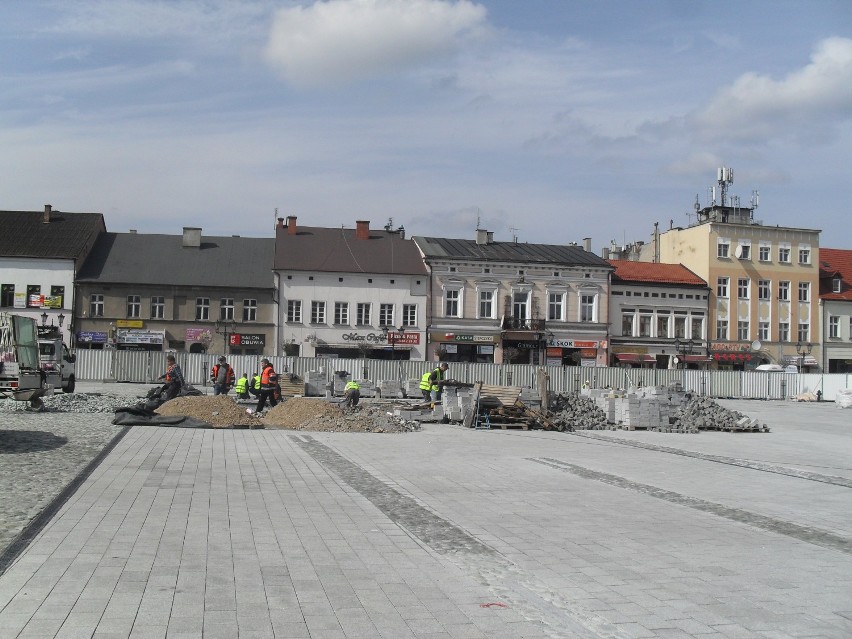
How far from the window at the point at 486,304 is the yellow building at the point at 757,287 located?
16.1 metres

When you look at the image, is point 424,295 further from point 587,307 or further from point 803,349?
point 803,349

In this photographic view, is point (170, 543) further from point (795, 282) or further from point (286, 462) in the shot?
point (795, 282)

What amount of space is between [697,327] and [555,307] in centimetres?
1078

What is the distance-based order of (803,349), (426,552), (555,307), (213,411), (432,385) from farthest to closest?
1. (803,349)
2. (555,307)
3. (432,385)
4. (213,411)
5. (426,552)

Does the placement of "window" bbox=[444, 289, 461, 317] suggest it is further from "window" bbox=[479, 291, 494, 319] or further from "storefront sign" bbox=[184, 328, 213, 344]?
"storefront sign" bbox=[184, 328, 213, 344]

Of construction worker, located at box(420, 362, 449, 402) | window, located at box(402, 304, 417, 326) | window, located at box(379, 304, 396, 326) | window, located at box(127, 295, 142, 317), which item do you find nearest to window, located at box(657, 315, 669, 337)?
window, located at box(402, 304, 417, 326)

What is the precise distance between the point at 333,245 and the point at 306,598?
2014 inches

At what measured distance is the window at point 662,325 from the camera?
5884 centimetres

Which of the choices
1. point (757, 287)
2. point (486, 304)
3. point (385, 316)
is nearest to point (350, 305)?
point (385, 316)

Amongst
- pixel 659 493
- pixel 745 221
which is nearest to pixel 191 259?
pixel 745 221

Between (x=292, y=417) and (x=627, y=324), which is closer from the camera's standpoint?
(x=292, y=417)

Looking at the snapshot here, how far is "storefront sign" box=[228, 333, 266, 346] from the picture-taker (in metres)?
52.5

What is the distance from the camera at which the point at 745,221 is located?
2532 inches

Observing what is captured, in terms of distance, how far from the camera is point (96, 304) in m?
52.1
